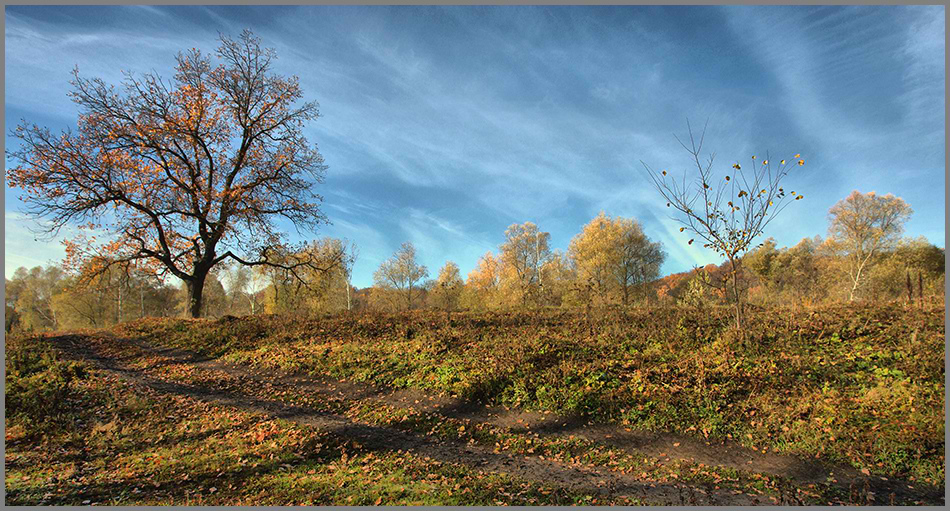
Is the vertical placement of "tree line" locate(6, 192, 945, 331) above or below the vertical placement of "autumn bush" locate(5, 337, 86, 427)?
above

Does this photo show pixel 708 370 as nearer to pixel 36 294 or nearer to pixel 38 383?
pixel 38 383

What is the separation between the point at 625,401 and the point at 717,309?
5.86 metres

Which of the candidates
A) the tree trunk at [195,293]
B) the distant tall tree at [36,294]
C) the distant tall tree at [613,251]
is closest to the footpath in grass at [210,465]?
the tree trunk at [195,293]

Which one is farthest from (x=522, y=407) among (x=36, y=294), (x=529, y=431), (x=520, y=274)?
(x=36, y=294)

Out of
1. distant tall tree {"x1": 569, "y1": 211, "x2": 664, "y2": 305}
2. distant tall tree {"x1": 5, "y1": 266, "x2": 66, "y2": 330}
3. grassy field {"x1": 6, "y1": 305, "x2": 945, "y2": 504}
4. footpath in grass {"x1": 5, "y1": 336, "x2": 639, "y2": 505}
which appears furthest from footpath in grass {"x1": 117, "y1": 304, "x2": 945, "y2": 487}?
distant tall tree {"x1": 5, "y1": 266, "x2": 66, "y2": 330}

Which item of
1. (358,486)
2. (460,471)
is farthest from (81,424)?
(460,471)

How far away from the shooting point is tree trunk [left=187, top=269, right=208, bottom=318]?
20.3 m

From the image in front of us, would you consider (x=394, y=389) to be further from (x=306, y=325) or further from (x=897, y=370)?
(x=897, y=370)

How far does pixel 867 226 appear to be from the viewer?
116 feet

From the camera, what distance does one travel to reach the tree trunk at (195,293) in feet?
66.6

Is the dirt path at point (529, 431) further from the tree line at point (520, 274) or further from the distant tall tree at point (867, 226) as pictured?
Answer: the distant tall tree at point (867, 226)

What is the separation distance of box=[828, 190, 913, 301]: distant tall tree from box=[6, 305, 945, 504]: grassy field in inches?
1358

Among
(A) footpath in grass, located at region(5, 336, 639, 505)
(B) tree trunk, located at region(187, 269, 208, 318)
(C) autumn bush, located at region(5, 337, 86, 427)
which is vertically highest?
(B) tree trunk, located at region(187, 269, 208, 318)

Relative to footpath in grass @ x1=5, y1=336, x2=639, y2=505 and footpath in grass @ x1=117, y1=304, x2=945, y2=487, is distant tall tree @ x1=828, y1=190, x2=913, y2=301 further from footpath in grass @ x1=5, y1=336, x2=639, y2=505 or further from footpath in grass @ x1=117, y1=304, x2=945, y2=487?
footpath in grass @ x1=5, y1=336, x2=639, y2=505
